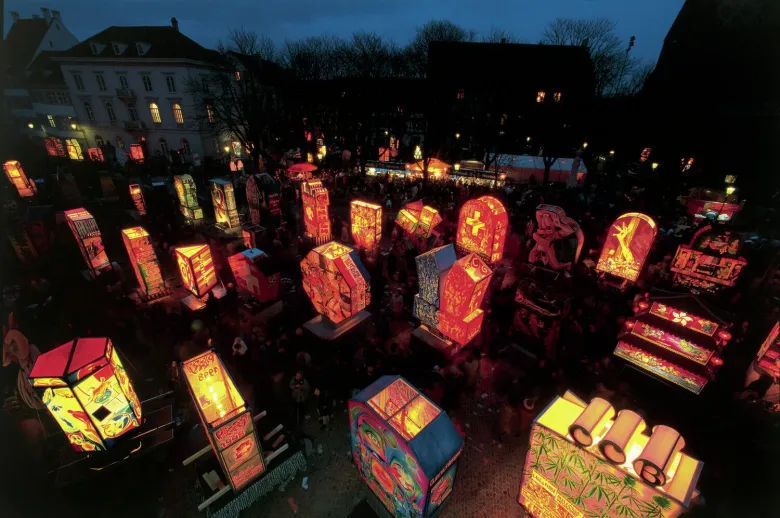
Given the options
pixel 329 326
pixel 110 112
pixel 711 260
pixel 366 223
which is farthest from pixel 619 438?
pixel 110 112

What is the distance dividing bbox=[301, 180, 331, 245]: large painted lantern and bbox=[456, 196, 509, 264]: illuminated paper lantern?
7468mm

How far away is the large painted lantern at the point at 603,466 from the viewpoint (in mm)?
5172

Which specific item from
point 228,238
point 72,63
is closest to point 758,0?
point 228,238

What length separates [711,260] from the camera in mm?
14320

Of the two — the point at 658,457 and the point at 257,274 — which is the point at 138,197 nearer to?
the point at 257,274

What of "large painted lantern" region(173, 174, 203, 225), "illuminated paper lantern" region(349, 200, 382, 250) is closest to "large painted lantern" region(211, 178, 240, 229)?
"large painted lantern" region(173, 174, 203, 225)

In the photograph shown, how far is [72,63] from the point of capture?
36125mm

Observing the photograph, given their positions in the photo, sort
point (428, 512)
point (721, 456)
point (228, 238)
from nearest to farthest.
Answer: point (428, 512), point (721, 456), point (228, 238)

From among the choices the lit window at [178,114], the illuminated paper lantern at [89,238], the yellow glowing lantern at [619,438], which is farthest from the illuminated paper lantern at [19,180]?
the yellow glowing lantern at [619,438]

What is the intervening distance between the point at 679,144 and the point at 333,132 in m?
34.2

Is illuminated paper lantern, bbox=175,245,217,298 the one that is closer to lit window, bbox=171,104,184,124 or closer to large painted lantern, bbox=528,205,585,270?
large painted lantern, bbox=528,205,585,270

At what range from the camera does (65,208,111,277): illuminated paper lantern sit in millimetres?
14098

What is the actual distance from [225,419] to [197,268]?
27.3 ft

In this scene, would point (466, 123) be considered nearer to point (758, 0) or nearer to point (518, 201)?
point (518, 201)
